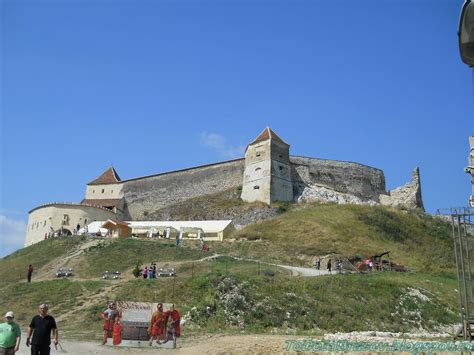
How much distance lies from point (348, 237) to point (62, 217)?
28.6 m

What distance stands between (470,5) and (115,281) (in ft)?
77.0

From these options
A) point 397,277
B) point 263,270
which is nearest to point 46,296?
point 263,270

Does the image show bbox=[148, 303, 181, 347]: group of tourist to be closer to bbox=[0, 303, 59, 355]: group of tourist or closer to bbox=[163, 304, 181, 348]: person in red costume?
bbox=[163, 304, 181, 348]: person in red costume

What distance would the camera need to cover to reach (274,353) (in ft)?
33.6

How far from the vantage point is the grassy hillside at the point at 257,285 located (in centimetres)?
1791

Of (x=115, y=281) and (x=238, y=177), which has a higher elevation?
(x=238, y=177)

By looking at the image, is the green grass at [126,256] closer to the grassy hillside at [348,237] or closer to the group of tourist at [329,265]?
the grassy hillside at [348,237]

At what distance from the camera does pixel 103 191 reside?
6197 centimetres

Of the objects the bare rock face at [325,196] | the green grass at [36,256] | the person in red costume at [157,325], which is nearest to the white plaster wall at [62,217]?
the green grass at [36,256]

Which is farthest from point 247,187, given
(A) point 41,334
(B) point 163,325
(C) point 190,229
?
(A) point 41,334

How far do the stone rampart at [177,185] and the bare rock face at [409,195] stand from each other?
17190 millimetres

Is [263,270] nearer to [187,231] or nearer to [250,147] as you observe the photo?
[187,231]

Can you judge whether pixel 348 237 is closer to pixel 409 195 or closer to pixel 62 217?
pixel 409 195

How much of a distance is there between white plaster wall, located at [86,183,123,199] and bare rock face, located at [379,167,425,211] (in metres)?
31.2
